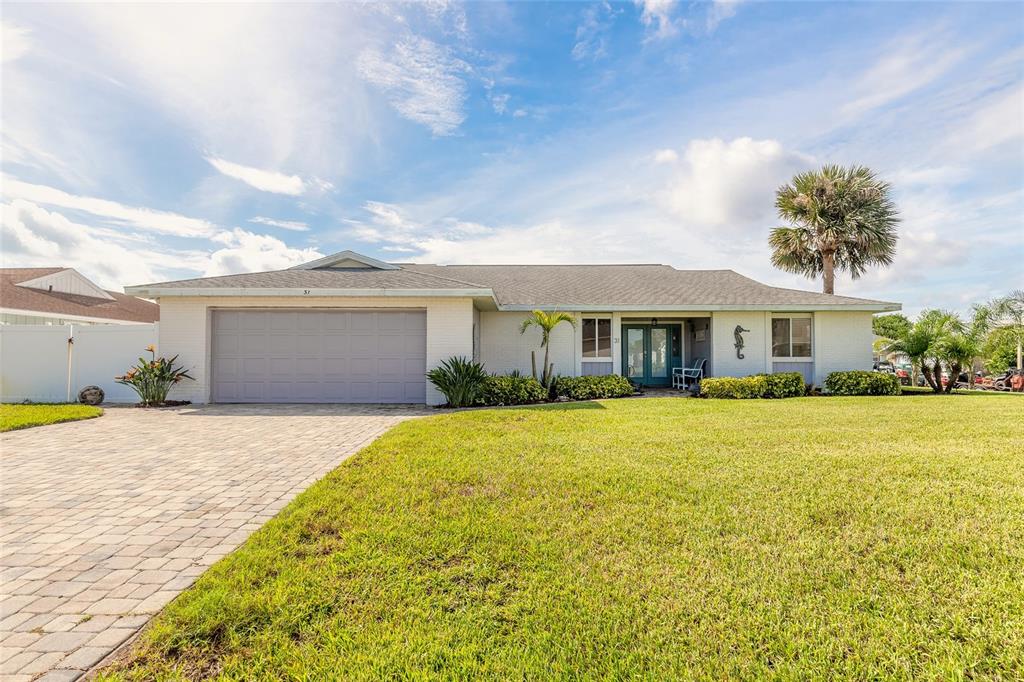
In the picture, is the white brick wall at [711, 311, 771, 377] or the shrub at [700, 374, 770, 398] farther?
the white brick wall at [711, 311, 771, 377]

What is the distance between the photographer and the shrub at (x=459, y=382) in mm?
10391

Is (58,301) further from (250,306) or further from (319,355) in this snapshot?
(319,355)

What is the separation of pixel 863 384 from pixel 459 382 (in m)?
11.8

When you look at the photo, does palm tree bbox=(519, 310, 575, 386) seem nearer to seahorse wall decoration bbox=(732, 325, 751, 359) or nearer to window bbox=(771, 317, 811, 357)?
seahorse wall decoration bbox=(732, 325, 751, 359)

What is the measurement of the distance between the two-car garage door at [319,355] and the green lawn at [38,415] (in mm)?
2515

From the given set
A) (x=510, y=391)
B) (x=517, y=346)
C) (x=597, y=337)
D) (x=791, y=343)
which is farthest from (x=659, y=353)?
(x=510, y=391)

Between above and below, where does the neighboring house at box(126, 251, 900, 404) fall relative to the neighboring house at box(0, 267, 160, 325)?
below

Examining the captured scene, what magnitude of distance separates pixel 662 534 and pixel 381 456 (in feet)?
11.7

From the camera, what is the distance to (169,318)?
10.7m

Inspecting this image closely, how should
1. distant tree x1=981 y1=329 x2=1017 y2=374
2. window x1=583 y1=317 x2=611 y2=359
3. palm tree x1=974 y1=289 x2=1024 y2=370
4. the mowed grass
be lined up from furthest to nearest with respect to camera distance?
distant tree x1=981 y1=329 x2=1017 y2=374 < palm tree x1=974 y1=289 x2=1024 y2=370 < window x1=583 y1=317 x2=611 y2=359 < the mowed grass

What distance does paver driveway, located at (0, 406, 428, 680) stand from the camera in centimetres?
228

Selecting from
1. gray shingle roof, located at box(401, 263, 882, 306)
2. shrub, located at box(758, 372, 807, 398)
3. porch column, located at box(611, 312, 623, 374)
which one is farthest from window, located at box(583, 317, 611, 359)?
shrub, located at box(758, 372, 807, 398)

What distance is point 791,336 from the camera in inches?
538

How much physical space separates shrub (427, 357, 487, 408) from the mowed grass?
5.29 m
